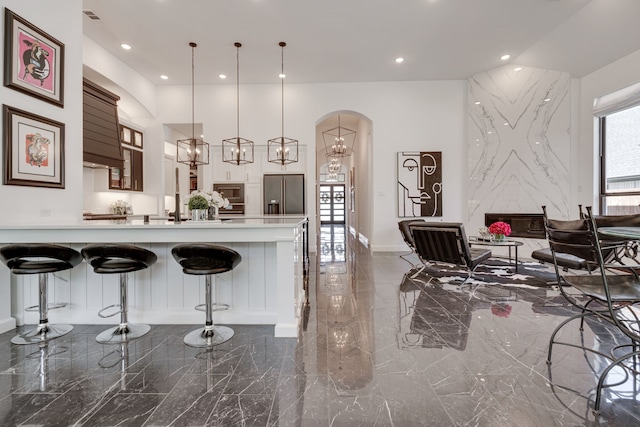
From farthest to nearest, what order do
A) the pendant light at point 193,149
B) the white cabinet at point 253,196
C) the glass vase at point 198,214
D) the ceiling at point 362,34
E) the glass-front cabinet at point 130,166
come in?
the white cabinet at point 253,196 → the glass-front cabinet at point 130,166 → the pendant light at point 193,149 → the ceiling at point 362,34 → the glass vase at point 198,214

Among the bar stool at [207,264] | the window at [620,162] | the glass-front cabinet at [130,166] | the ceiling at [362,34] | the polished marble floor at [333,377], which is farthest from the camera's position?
the glass-front cabinet at [130,166]

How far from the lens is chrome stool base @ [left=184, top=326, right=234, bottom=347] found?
94.1 inches

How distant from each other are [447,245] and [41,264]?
4297mm

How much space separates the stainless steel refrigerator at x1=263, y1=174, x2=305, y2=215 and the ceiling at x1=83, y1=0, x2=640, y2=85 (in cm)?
225

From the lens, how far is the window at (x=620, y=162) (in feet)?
16.5

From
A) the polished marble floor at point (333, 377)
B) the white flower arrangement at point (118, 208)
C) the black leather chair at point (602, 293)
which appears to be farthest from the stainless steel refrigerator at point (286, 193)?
the black leather chair at point (602, 293)

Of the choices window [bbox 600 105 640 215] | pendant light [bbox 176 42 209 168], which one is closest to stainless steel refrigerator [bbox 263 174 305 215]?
pendant light [bbox 176 42 209 168]

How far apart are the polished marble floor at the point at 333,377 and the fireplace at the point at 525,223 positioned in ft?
12.5

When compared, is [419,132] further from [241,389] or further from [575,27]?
[241,389]

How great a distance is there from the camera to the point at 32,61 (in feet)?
9.23

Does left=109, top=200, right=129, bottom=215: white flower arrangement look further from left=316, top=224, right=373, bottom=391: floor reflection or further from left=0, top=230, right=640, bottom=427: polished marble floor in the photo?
left=316, top=224, right=373, bottom=391: floor reflection

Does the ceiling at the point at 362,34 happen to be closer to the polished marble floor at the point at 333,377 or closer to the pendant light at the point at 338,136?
the pendant light at the point at 338,136

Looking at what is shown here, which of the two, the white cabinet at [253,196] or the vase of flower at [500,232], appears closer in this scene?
the vase of flower at [500,232]

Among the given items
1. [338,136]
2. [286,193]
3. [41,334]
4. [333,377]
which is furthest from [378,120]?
[41,334]
